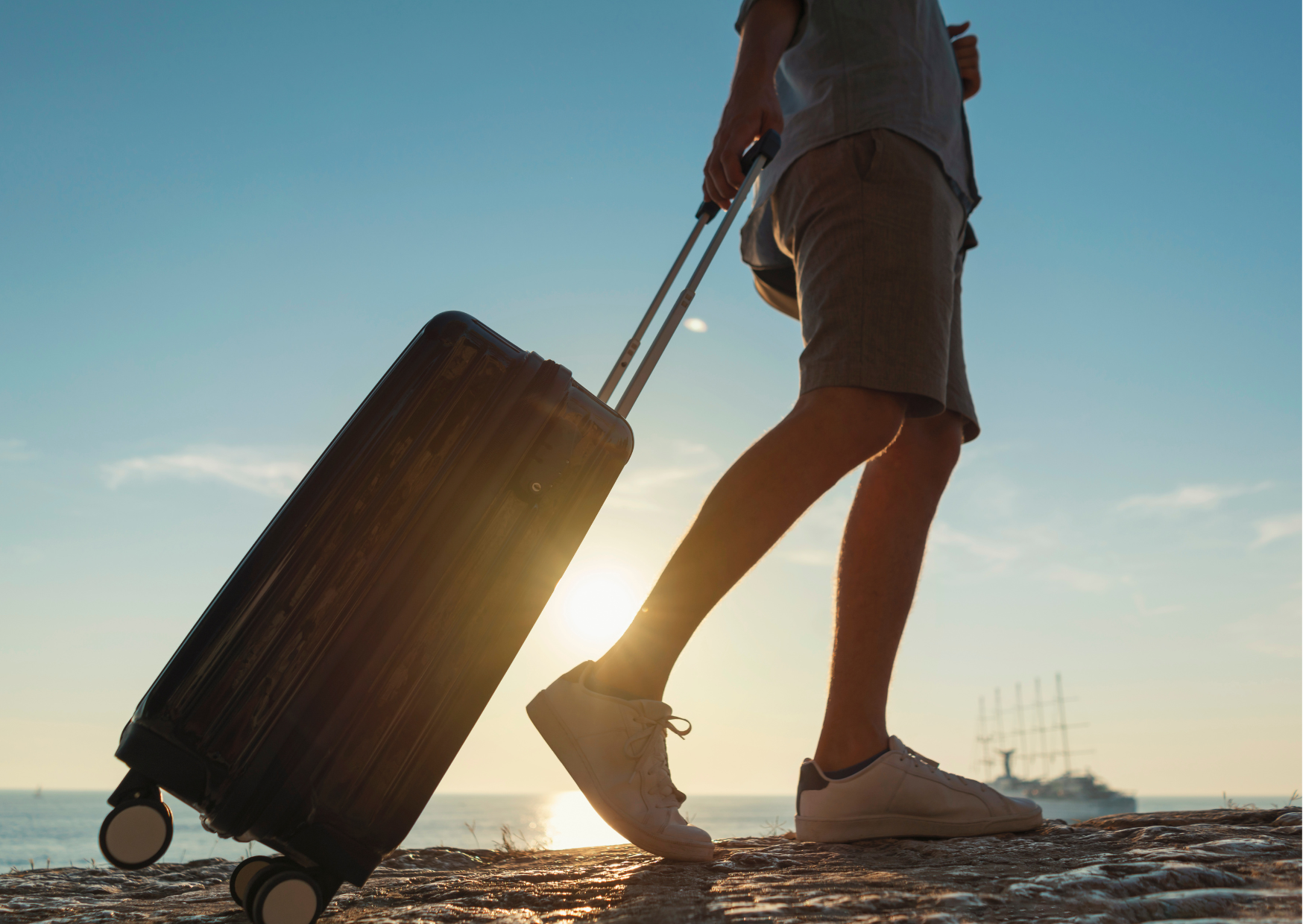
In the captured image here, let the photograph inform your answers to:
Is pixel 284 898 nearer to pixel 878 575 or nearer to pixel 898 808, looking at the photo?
pixel 898 808

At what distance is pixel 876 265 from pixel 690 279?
43 cm

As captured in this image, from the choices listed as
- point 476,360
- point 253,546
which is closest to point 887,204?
point 476,360

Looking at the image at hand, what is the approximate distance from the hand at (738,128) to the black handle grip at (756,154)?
0.02 m

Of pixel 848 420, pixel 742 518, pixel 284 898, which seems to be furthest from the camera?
pixel 848 420

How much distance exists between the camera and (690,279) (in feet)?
5.99

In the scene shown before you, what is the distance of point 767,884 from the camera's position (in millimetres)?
1119

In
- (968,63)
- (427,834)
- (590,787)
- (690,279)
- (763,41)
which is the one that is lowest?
(427,834)

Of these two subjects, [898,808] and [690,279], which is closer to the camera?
[898,808]

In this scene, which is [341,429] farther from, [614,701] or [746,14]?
[746,14]

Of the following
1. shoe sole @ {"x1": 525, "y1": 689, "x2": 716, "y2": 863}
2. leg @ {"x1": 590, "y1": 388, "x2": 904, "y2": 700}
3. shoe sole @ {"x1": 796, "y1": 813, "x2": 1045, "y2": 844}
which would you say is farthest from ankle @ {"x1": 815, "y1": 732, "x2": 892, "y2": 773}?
leg @ {"x1": 590, "y1": 388, "x2": 904, "y2": 700}

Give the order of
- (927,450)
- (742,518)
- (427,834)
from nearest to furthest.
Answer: (742,518) → (927,450) → (427,834)

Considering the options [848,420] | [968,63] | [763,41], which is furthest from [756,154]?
[968,63]

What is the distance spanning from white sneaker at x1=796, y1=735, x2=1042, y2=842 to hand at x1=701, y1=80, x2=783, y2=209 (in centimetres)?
142

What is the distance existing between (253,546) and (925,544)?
1617 mm
